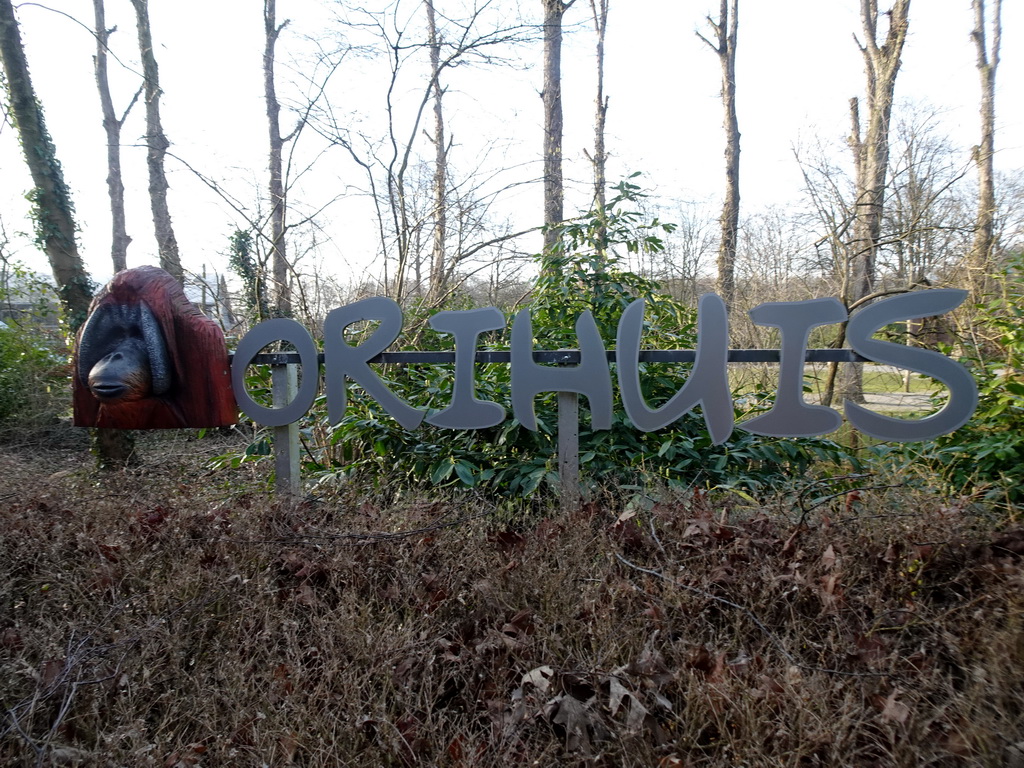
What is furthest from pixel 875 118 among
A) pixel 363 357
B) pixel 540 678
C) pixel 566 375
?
pixel 540 678

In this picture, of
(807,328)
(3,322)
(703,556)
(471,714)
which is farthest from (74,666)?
(3,322)

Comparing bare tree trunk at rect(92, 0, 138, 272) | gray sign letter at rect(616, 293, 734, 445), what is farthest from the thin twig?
bare tree trunk at rect(92, 0, 138, 272)

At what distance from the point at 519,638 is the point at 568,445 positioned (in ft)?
6.12

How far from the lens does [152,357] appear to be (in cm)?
472

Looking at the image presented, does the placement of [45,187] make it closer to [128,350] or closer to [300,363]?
[128,350]

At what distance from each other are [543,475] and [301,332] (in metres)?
1.93

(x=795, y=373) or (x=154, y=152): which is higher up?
(x=154, y=152)

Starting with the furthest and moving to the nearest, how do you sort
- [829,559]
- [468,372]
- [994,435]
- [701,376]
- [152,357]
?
[152,357], [468,372], [994,435], [701,376], [829,559]

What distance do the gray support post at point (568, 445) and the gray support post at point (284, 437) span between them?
1.87 meters

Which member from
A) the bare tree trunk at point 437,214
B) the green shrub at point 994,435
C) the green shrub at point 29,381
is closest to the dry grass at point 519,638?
the green shrub at point 994,435

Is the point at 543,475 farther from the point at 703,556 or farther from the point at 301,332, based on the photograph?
the point at 301,332

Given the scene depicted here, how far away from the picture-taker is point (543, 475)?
452cm

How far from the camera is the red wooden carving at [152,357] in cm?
472

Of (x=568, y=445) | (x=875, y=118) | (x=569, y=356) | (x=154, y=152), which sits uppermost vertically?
(x=154, y=152)
